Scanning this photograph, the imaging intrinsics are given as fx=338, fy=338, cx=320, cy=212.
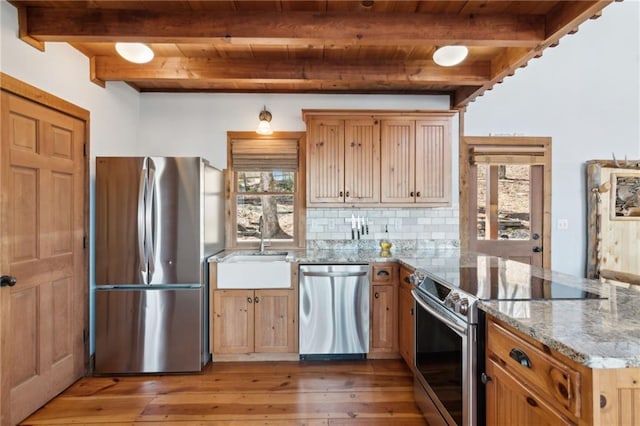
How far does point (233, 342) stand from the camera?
9.57 ft

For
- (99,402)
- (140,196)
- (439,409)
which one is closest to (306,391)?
(439,409)

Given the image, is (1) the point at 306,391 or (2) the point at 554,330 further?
(1) the point at 306,391

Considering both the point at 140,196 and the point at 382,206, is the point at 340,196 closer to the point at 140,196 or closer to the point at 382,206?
the point at 382,206

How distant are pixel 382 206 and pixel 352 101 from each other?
3.88ft

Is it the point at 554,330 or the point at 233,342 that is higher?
the point at 554,330

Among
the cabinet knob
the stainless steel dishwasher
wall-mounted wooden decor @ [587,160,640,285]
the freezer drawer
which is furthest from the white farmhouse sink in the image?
wall-mounted wooden decor @ [587,160,640,285]

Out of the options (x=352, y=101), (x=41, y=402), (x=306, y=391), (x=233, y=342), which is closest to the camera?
(x=41, y=402)

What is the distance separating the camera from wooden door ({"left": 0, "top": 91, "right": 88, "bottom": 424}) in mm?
1994

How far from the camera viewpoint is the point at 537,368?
3.73ft

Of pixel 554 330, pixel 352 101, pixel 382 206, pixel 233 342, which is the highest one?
pixel 352 101

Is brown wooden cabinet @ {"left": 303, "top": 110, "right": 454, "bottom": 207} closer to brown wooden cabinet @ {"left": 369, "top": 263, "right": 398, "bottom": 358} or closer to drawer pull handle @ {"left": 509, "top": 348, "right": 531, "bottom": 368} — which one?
brown wooden cabinet @ {"left": 369, "top": 263, "right": 398, "bottom": 358}

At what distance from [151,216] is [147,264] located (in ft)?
1.25

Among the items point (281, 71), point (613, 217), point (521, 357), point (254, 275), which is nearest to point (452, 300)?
point (521, 357)

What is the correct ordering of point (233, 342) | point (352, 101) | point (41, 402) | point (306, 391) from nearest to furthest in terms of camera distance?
point (41, 402) < point (306, 391) < point (233, 342) < point (352, 101)
